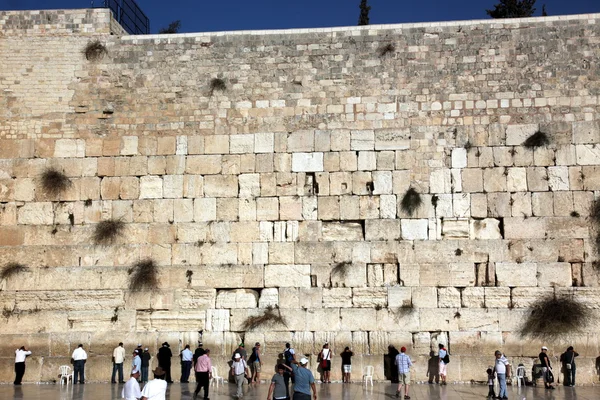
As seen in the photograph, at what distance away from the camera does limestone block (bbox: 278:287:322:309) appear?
13.5 m

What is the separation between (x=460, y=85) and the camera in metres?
14.1

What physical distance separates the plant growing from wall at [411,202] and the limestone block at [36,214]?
6836 mm

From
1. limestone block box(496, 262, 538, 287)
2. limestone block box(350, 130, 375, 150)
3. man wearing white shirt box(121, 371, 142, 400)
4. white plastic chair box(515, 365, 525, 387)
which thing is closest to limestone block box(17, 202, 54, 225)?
limestone block box(350, 130, 375, 150)

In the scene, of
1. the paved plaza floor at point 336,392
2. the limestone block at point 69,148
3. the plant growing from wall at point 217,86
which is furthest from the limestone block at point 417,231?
the limestone block at point 69,148

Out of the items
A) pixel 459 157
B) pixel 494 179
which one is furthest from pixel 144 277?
Answer: pixel 494 179

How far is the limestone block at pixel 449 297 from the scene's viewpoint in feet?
43.7

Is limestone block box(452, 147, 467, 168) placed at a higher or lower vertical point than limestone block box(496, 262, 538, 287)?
higher

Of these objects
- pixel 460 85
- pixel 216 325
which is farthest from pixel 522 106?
pixel 216 325

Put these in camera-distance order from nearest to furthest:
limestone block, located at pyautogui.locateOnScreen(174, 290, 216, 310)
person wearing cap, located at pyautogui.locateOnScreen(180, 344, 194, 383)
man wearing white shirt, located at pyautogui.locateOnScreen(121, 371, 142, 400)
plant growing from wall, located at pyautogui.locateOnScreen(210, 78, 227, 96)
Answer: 1. man wearing white shirt, located at pyautogui.locateOnScreen(121, 371, 142, 400)
2. person wearing cap, located at pyautogui.locateOnScreen(180, 344, 194, 383)
3. limestone block, located at pyautogui.locateOnScreen(174, 290, 216, 310)
4. plant growing from wall, located at pyautogui.locateOnScreen(210, 78, 227, 96)

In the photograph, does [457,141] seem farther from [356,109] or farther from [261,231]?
[261,231]

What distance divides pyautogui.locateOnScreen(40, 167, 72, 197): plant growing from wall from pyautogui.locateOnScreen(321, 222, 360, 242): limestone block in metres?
5.15

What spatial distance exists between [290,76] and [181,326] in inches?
208

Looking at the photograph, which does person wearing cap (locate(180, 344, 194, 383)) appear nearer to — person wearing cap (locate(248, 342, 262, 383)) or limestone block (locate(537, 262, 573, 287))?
person wearing cap (locate(248, 342, 262, 383))

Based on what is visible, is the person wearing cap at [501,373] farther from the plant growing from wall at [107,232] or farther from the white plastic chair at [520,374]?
the plant growing from wall at [107,232]
